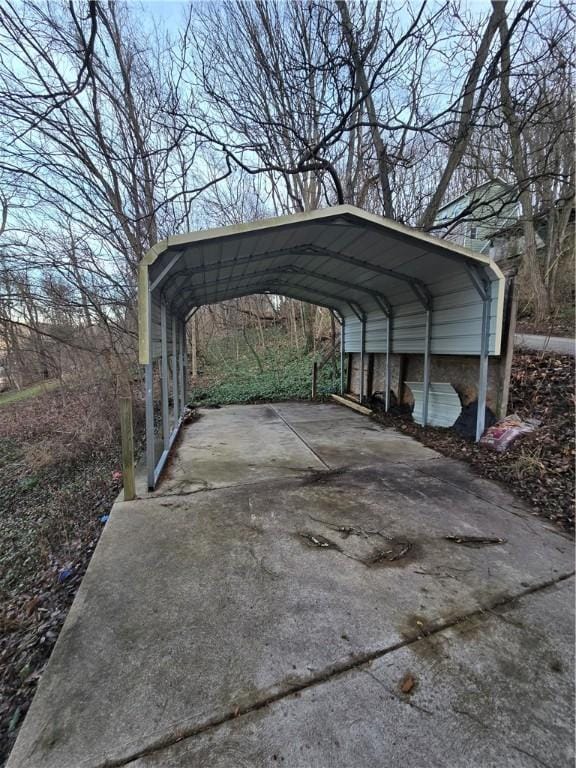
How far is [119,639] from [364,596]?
4.45 feet

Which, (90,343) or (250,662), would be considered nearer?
(250,662)

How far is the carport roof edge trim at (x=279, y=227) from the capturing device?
307 centimetres

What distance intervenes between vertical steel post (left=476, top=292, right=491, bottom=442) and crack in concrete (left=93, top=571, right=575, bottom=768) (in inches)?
118

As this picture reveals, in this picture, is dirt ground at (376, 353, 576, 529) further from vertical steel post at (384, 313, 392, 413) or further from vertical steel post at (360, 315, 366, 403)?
vertical steel post at (360, 315, 366, 403)

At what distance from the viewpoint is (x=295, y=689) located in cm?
141

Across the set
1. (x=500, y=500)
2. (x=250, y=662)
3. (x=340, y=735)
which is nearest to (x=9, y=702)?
(x=250, y=662)

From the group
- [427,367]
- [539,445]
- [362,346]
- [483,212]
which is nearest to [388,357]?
[362,346]

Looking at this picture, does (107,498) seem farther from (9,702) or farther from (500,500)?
(500,500)

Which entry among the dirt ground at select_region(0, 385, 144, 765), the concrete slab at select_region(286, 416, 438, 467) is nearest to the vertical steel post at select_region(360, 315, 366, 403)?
the concrete slab at select_region(286, 416, 438, 467)

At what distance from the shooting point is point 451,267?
4.73m

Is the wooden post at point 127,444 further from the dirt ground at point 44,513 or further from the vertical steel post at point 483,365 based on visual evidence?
the vertical steel post at point 483,365

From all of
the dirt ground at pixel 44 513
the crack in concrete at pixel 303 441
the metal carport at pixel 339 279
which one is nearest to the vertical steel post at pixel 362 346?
the metal carport at pixel 339 279

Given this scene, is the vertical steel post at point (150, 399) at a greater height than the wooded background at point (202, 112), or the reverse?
→ the wooded background at point (202, 112)

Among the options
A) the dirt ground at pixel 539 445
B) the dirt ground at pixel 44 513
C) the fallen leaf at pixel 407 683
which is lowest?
the dirt ground at pixel 44 513
